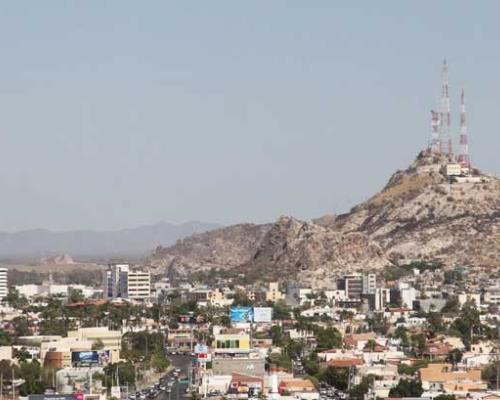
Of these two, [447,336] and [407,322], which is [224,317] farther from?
[447,336]

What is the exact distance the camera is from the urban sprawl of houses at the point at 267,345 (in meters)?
105

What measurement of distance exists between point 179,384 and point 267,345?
92.9 ft

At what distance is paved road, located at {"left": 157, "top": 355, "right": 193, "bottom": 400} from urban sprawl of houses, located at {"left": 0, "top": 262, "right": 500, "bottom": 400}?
187 mm

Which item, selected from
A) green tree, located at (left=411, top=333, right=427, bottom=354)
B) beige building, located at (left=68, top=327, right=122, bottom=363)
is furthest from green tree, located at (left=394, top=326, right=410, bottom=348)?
beige building, located at (left=68, top=327, right=122, bottom=363)

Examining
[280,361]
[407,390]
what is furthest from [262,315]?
[407,390]

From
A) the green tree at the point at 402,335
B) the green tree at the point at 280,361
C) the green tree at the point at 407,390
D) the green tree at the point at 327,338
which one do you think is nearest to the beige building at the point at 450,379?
the green tree at the point at 407,390

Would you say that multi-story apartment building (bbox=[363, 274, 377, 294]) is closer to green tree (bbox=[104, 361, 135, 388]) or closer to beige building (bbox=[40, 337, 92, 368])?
beige building (bbox=[40, 337, 92, 368])

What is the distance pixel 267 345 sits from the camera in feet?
460

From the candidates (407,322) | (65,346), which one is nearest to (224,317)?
(407,322)

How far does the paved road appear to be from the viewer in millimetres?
103188

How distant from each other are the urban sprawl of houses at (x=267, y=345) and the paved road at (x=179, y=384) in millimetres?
187

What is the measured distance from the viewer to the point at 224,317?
16638 centimetres

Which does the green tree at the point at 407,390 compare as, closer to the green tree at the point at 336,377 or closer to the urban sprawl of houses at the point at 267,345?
the urban sprawl of houses at the point at 267,345

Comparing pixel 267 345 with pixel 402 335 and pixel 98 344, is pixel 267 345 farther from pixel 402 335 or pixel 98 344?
pixel 98 344
